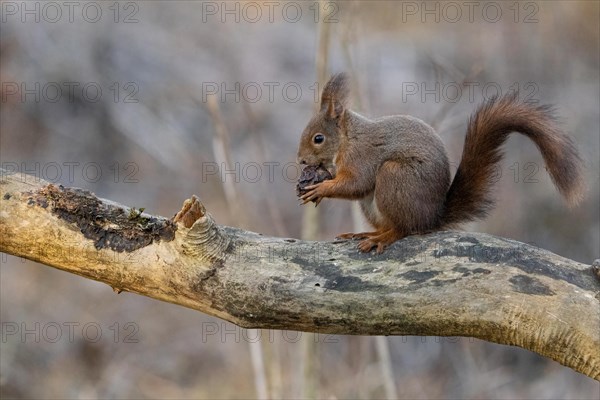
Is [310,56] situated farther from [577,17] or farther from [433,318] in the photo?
[433,318]

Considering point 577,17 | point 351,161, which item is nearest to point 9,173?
point 351,161

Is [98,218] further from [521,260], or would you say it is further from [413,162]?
[521,260]

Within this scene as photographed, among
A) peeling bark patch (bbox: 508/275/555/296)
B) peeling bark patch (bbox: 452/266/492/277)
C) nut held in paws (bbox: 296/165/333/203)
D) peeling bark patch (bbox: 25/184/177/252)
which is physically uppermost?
nut held in paws (bbox: 296/165/333/203)

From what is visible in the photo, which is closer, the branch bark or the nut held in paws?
the branch bark

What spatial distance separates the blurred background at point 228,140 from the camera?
16.4 ft

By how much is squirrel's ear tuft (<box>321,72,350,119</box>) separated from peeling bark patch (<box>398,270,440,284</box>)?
3.22ft

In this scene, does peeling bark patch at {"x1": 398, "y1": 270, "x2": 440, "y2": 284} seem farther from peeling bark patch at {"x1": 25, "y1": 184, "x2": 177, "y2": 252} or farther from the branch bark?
peeling bark patch at {"x1": 25, "y1": 184, "x2": 177, "y2": 252}

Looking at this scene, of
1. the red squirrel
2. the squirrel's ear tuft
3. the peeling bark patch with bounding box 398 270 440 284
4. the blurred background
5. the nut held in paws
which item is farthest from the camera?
the blurred background

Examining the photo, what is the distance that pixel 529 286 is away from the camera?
201 centimetres

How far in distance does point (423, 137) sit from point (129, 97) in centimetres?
388

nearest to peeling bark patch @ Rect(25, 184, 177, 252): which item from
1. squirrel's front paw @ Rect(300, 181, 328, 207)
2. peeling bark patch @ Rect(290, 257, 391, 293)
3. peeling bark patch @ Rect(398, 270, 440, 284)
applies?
peeling bark patch @ Rect(290, 257, 391, 293)

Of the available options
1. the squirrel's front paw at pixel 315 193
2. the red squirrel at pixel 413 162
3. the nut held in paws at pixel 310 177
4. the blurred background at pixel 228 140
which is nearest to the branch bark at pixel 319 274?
the red squirrel at pixel 413 162

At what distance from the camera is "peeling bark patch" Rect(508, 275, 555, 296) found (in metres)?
1.99

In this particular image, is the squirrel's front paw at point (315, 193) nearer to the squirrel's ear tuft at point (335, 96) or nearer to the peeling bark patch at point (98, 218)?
A: the squirrel's ear tuft at point (335, 96)
